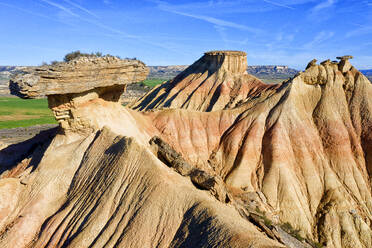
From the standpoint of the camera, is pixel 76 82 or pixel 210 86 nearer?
pixel 76 82

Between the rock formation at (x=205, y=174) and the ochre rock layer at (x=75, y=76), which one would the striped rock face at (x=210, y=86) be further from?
the ochre rock layer at (x=75, y=76)

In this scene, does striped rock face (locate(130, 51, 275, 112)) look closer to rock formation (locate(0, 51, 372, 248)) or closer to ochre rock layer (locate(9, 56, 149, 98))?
rock formation (locate(0, 51, 372, 248))

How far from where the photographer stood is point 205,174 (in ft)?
54.7

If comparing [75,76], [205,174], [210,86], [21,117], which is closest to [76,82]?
[75,76]

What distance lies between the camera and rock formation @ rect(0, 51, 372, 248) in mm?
13500

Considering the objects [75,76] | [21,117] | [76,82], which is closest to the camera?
[75,76]

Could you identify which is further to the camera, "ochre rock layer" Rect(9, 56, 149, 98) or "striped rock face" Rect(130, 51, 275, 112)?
"striped rock face" Rect(130, 51, 275, 112)

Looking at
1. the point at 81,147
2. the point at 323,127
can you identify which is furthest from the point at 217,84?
the point at 81,147

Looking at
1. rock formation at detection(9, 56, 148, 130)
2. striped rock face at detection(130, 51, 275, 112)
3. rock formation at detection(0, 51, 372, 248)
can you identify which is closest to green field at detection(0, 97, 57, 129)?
striped rock face at detection(130, 51, 275, 112)

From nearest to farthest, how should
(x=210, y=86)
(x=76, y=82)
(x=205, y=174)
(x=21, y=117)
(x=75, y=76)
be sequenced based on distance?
(x=205, y=174) < (x=75, y=76) < (x=76, y=82) < (x=210, y=86) < (x=21, y=117)

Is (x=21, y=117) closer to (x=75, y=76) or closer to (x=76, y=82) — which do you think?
(x=76, y=82)

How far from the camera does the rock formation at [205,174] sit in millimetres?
13500

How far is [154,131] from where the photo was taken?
85.8 ft

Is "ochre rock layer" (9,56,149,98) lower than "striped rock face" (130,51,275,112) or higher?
higher
